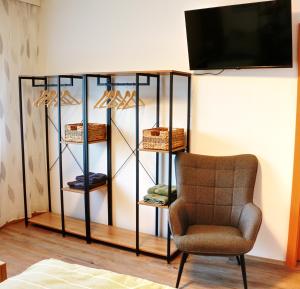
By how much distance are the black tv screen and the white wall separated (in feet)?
0.58

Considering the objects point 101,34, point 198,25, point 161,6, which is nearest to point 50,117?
point 101,34

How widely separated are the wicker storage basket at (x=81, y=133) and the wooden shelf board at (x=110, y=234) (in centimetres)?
93

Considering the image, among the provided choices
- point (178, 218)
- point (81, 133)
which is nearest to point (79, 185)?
point (81, 133)

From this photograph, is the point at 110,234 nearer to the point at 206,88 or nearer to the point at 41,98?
the point at 41,98

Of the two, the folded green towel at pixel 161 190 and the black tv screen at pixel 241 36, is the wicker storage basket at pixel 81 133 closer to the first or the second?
the folded green towel at pixel 161 190

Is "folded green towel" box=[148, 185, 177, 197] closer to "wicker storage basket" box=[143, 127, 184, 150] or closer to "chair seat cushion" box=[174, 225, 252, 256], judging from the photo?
"wicker storage basket" box=[143, 127, 184, 150]

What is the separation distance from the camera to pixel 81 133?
3.43 meters

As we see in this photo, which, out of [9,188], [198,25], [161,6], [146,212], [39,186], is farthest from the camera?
[39,186]

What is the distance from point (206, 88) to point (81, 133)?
1.25 metres

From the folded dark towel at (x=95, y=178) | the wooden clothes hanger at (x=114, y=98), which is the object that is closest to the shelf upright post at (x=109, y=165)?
the folded dark towel at (x=95, y=178)

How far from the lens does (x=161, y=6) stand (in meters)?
3.27

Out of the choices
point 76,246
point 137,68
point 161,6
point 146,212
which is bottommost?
point 76,246

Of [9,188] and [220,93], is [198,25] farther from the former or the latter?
[9,188]

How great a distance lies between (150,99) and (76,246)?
1.57 meters
